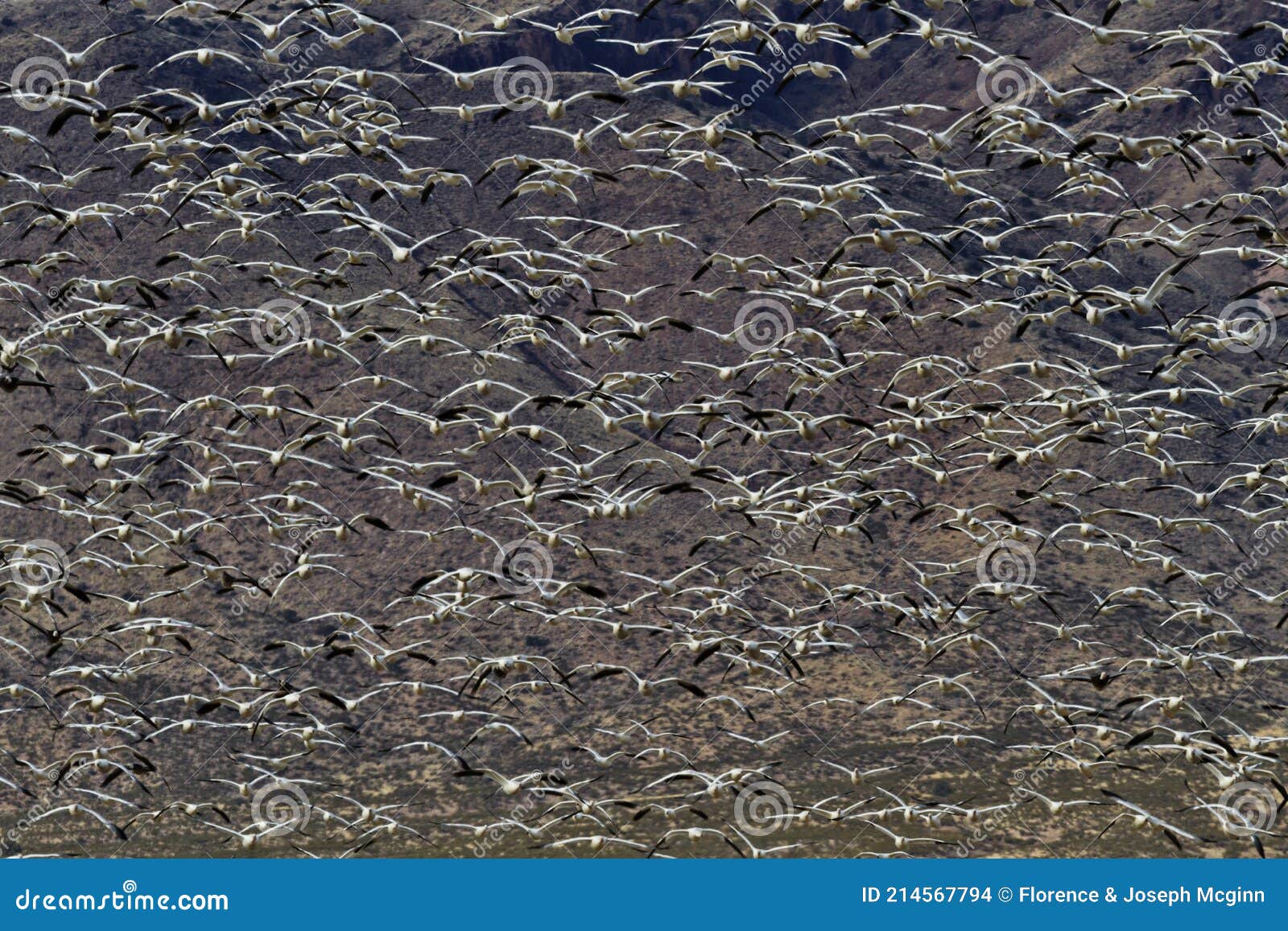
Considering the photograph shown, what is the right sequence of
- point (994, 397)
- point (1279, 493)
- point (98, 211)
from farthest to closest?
1. point (994, 397)
2. point (1279, 493)
3. point (98, 211)

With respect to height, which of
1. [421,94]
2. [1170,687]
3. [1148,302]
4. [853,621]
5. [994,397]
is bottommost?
[1148,302]

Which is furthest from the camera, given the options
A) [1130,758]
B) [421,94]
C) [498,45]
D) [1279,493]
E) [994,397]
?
[498,45]

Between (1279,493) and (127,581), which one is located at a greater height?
(1279,493)

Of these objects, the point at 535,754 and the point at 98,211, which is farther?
the point at 535,754

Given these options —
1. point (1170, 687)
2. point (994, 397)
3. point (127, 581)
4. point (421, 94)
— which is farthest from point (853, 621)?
point (421, 94)

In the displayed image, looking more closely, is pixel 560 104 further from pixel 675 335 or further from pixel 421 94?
pixel 421 94

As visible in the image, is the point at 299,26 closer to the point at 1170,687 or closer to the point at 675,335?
the point at 675,335
